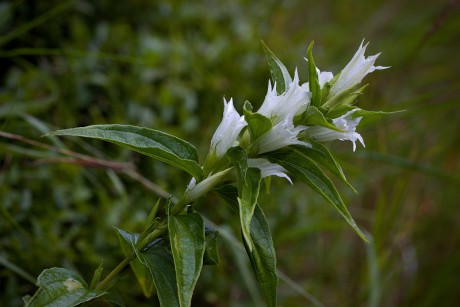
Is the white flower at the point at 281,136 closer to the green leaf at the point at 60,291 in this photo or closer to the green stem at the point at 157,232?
the green stem at the point at 157,232

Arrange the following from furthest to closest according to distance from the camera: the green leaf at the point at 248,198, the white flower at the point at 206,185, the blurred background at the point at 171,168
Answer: the blurred background at the point at 171,168 < the white flower at the point at 206,185 < the green leaf at the point at 248,198

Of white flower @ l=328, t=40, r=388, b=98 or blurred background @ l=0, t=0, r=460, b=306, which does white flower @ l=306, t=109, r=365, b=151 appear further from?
blurred background @ l=0, t=0, r=460, b=306

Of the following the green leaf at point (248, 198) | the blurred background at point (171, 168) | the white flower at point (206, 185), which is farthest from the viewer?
the blurred background at point (171, 168)

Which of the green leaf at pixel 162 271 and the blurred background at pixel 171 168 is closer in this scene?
the green leaf at pixel 162 271

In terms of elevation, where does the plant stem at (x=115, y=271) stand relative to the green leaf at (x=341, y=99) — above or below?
below

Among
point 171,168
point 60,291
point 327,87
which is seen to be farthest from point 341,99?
point 171,168

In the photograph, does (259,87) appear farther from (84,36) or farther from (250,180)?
(250,180)

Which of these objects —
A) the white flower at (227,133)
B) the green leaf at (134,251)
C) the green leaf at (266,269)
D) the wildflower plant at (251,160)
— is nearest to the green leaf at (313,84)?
the wildflower plant at (251,160)
